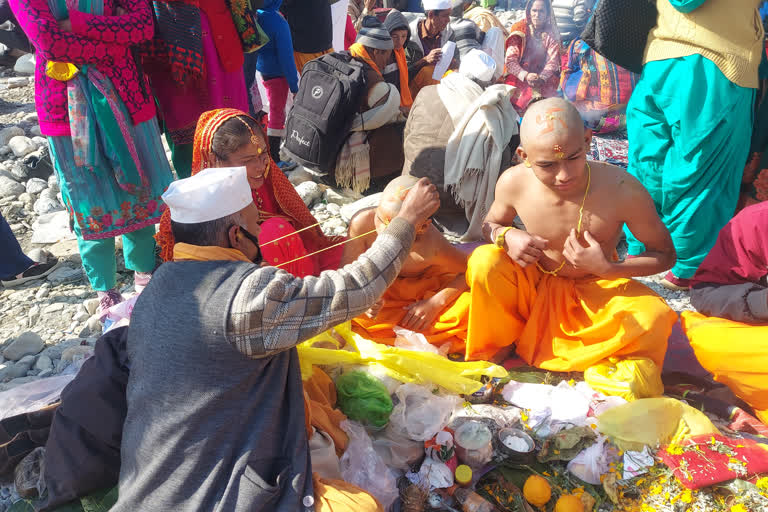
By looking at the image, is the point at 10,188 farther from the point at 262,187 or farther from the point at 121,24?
the point at 262,187

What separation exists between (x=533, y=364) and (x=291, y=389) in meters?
1.81

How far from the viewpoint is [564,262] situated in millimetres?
3395

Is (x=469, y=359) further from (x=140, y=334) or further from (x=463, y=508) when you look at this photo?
(x=140, y=334)

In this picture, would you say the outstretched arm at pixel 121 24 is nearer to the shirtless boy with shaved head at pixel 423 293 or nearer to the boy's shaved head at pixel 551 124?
the shirtless boy with shaved head at pixel 423 293

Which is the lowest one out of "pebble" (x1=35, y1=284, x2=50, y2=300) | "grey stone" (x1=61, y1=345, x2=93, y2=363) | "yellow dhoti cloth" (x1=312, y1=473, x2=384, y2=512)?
"pebble" (x1=35, y1=284, x2=50, y2=300)

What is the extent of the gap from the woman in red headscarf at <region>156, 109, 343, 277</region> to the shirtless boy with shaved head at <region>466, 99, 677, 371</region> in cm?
111

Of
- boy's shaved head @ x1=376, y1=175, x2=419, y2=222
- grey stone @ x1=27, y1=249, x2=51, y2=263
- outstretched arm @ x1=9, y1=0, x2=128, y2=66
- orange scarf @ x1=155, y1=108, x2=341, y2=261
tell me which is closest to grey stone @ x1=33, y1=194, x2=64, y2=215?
grey stone @ x1=27, y1=249, x2=51, y2=263

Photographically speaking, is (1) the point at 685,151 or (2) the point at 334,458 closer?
(2) the point at 334,458

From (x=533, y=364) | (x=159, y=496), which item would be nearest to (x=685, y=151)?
(x=533, y=364)

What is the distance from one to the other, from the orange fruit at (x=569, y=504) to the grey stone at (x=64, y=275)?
4049 mm

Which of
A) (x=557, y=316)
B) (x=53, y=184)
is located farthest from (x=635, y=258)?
(x=53, y=184)

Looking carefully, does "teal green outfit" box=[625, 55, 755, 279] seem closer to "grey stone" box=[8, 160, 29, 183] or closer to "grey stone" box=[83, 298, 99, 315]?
"grey stone" box=[83, 298, 99, 315]

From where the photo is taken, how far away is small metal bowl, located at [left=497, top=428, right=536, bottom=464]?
2729mm

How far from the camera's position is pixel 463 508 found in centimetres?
251
